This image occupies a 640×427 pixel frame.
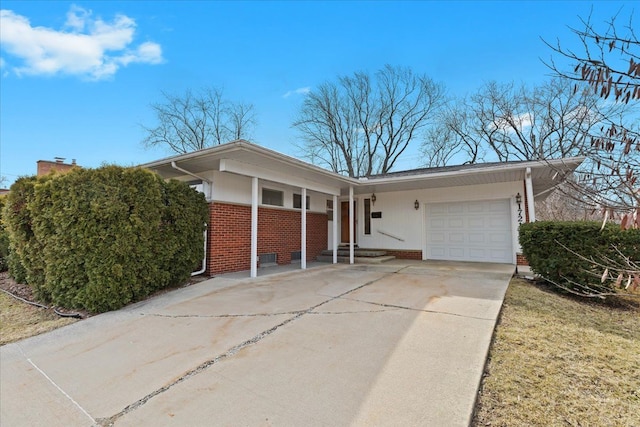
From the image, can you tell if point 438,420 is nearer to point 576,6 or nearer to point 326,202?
point 576,6

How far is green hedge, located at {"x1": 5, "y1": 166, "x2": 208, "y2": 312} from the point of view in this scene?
185 inches

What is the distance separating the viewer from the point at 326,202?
11570 millimetres

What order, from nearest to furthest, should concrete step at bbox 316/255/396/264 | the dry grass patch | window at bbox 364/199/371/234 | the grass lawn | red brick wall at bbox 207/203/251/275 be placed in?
the grass lawn, the dry grass patch, red brick wall at bbox 207/203/251/275, concrete step at bbox 316/255/396/264, window at bbox 364/199/371/234

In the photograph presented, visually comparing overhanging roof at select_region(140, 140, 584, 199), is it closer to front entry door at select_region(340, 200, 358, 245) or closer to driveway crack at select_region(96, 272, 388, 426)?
front entry door at select_region(340, 200, 358, 245)

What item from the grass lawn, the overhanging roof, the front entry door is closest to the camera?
the grass lawn

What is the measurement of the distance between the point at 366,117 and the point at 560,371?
2215cm

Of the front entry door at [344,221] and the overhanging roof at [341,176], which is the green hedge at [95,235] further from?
the front entry door at [344,221]

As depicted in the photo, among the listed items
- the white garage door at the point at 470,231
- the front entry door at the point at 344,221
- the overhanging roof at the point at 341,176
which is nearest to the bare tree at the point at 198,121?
the front entry door at the point at 344,221

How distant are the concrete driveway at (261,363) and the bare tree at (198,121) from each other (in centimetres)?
→ 2030

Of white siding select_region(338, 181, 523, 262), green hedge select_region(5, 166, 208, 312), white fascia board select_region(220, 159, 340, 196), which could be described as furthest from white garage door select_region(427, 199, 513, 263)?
green hedge select_region(5, 166, 208, 312)

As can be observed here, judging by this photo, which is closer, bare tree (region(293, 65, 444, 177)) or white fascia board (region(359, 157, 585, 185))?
white fascia board (region(359, 157, 585, 185))

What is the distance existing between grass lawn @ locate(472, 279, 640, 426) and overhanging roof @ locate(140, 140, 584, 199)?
7.29ft

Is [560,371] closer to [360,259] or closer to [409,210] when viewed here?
[360,259]

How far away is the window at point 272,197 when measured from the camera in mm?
8734
